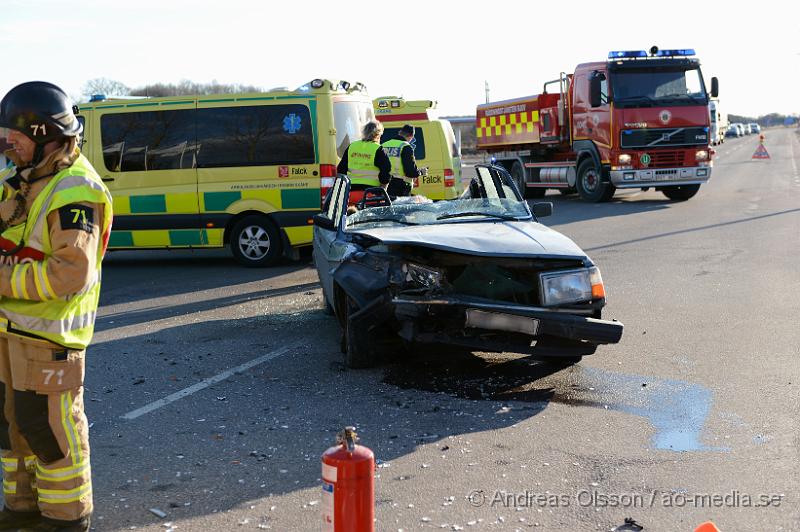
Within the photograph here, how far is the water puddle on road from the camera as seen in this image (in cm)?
545

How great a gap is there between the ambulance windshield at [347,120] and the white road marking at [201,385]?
522 cm

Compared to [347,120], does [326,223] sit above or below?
below

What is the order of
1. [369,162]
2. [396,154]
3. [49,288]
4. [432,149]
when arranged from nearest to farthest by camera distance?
[49,288], [369,162], [396,154], [432,149]

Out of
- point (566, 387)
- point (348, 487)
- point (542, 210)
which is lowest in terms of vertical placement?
point (566, 387)

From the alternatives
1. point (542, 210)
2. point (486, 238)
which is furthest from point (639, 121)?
point (486, 238)

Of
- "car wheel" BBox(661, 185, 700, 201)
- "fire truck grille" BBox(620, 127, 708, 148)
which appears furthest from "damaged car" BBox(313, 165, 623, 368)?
"car wheel" BBox(661, 185, 700, 201)

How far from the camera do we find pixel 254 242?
12.2 metres

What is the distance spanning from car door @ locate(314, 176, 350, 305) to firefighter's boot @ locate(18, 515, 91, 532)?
358cm

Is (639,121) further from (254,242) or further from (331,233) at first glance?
(331,233)

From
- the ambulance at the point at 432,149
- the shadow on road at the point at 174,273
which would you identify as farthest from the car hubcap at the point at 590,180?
the shadow on road at the point at 174,273

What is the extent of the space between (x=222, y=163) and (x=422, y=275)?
6575mm

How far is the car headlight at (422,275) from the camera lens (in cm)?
611

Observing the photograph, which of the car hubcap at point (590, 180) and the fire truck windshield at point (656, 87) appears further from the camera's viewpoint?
the car hubcap at point (590, 180)

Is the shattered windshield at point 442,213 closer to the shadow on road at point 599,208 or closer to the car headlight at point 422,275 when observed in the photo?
the car headlight at point 422,275
